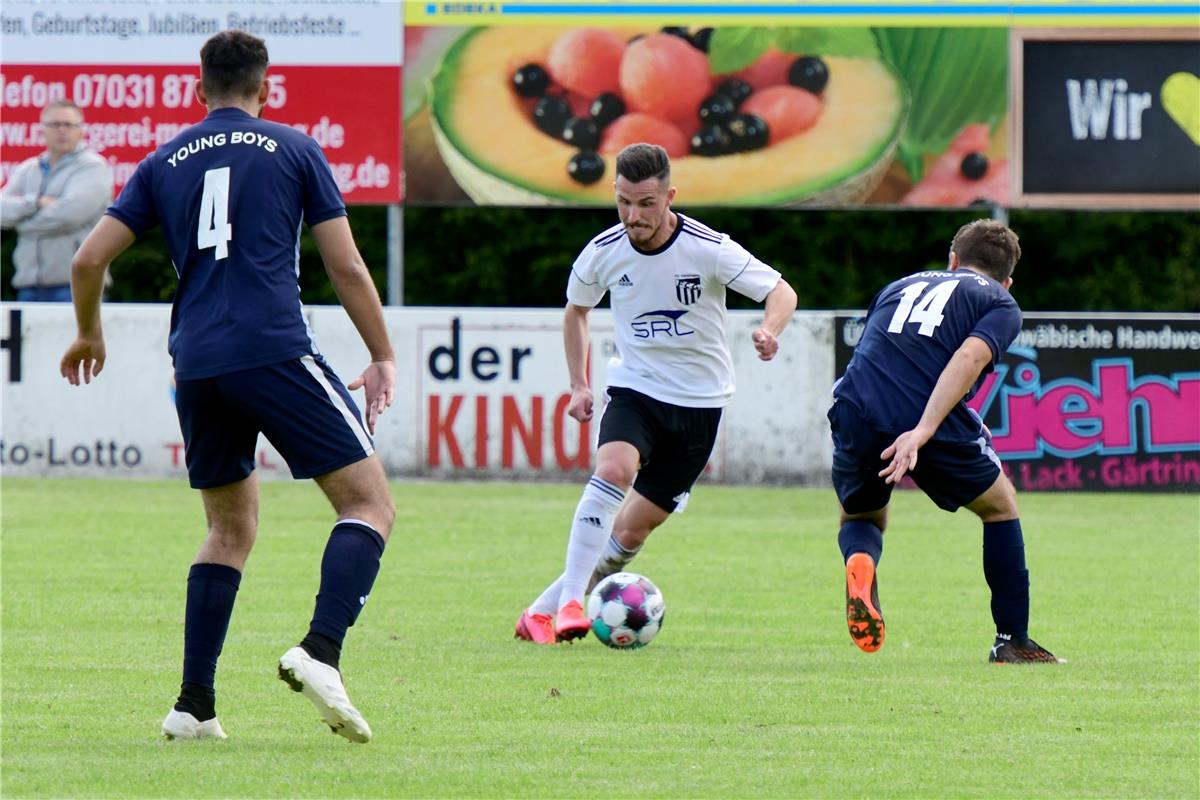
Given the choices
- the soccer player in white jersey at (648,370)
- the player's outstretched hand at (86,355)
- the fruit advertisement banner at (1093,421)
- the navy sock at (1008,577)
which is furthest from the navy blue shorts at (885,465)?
the fruit advertisement banner at (1093,421)

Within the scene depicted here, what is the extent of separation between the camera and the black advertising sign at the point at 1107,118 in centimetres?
2023

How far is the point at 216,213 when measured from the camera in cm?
593

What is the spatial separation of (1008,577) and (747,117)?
12607 mm

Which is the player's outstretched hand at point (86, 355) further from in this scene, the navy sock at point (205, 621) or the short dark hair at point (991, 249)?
the short dark hair at point (991, 249)

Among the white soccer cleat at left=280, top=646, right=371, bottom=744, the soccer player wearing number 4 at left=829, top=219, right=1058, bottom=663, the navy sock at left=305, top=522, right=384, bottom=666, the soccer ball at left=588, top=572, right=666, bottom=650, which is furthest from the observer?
the soccer ball at left=588, top=572, right=666, bottom=650

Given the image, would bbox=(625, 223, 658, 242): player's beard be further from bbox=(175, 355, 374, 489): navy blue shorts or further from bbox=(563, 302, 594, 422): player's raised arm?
bbox=(175, 355, 374, 489): navy blue shorts

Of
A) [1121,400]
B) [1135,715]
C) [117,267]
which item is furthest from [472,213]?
[1135,715]

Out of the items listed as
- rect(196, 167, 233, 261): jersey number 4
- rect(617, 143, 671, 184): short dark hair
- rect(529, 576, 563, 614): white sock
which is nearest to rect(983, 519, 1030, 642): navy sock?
rect(529, 576, 563, 614): white sock

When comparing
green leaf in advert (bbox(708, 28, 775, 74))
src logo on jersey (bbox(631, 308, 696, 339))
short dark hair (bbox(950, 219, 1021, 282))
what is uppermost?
green leaf in advert (bbox(708, 28, 775, 74))

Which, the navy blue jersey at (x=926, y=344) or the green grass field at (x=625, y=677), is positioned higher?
the navy blue jersey at (x=926, y=344)

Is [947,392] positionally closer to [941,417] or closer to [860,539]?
[941,417]

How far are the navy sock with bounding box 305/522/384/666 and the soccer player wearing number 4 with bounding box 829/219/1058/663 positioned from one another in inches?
98.0

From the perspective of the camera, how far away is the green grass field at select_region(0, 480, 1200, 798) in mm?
5617

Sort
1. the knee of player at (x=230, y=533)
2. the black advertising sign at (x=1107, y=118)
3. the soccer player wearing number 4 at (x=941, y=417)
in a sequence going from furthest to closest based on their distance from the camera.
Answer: the black advertising sign at (x=1107, y=118) < the soccer player wearing number 4 at (x=941, y=417) < the knee of player at (x=230, y=533)
